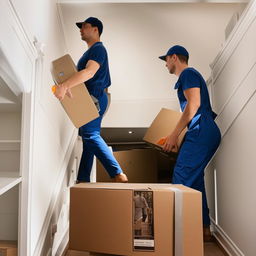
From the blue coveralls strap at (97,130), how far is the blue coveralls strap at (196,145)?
40 centimetres

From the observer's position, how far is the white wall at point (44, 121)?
1.26 meters

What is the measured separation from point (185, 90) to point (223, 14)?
92 centimetres

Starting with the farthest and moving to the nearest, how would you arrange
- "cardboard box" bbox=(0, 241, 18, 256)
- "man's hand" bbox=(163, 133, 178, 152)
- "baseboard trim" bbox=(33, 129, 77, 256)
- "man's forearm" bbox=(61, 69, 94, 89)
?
"man's hand" bbox=(163, 133, 178, 152)
"man's forearm" bbox=(61, 69, 94, 89)
"baseboard trim" bbox=(33, 129, 77, 256)
"cardboard box" bbox=(0, 241, 18, 256)

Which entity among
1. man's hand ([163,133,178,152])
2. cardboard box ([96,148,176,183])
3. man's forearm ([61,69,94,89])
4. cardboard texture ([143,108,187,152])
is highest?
man's forearm ([61,69,94,89])

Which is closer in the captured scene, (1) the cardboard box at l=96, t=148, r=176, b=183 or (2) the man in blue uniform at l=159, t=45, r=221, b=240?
(2) the man in blue uniform at l=159, t=45, r=221, b=240

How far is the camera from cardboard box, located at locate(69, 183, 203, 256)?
119 cm

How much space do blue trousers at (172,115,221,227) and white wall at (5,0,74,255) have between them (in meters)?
0.77

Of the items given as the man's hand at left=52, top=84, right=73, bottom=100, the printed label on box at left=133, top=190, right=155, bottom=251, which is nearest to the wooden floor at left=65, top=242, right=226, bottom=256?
the printed label on box at left=133, top=190, right=155, bottom=251

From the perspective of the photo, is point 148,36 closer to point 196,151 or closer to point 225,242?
point 196,151

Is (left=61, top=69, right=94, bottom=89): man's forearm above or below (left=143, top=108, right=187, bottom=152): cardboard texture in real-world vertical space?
above

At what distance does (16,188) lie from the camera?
4.52 ft

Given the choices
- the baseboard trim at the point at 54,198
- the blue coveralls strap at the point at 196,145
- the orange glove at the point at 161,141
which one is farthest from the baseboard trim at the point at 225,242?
the baseboard trim at the point at 54,198

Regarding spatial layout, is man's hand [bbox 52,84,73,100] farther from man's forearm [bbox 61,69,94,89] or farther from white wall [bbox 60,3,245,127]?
white wall [bbox 60,3,245,127]

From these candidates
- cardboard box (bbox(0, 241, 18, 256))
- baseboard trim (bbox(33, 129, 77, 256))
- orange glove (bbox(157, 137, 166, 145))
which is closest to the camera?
cardboard box (bbox(0, 241, 18, 256))
